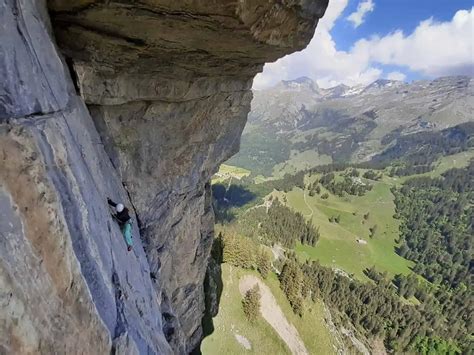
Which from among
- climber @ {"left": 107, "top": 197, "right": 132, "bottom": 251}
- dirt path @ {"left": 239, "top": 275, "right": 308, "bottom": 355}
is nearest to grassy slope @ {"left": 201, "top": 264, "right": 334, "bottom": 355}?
dirt path @ {"left": 239, "top": 275, "right": 308, "bottom": 355}

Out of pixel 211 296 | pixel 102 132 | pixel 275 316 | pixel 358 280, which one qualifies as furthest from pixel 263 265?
pixel 358 280

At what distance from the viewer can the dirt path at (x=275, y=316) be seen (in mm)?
59719

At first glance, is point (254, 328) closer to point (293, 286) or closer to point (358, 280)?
point (293, 286)

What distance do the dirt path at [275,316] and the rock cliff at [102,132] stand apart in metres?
40.4

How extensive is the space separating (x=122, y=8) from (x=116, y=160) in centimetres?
821

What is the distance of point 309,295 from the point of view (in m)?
73.2

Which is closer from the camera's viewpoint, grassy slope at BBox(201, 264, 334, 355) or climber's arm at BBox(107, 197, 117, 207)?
climber's arm at BBox(107, 197, 117, 207)

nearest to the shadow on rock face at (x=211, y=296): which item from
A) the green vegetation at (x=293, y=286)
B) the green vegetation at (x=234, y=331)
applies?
the green vegetation at (x=234, y=331)

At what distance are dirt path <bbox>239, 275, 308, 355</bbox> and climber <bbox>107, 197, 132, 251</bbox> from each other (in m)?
48.4

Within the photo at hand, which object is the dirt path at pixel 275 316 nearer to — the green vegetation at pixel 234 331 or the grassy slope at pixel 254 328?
the grassy slope at pixel 254 328

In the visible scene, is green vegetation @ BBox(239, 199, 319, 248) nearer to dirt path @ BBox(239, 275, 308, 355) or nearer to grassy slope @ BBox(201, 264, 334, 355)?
grassy slope @ BBox(201, 264, 334, 355)

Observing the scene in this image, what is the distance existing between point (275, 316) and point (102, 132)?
54.4 meters

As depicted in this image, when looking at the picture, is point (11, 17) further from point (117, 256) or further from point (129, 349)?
point (129, 349)

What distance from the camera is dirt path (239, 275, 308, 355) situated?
5972 centimetres
